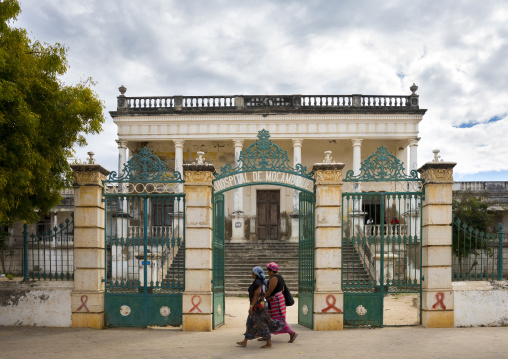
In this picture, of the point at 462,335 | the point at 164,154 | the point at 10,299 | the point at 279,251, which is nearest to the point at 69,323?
the point at 10,299

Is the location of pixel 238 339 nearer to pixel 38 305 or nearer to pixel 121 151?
pixel 38 305

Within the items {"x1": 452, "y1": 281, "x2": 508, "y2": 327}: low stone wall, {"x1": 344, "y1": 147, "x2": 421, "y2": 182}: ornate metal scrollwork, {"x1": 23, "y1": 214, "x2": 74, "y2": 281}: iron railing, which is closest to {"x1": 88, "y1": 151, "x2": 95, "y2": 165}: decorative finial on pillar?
{"x1": 23, "y1": 214, "x2": 74, "y2": 281}: iron railing

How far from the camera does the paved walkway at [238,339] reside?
7.83 metres

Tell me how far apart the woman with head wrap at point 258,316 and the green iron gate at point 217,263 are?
73.6 inches

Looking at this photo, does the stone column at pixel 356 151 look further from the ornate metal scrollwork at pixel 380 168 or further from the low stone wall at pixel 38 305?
the low stone wall at pixel 38 305

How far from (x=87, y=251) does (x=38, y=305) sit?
1371 millimetres

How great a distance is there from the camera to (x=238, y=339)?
9094mm

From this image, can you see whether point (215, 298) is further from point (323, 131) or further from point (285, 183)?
point (323, 131)

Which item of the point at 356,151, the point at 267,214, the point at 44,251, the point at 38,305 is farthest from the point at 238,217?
the point at 38,305

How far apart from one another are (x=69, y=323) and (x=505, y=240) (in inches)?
735

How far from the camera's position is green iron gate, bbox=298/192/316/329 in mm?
10258

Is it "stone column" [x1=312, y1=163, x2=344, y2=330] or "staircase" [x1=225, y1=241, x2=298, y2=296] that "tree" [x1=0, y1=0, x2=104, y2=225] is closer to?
"stone column" [x1=312, y1=163, x2=344, y2=330]

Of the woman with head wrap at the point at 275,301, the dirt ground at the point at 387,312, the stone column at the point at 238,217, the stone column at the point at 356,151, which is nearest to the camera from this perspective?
the woman with head wrap at the point at 275,301

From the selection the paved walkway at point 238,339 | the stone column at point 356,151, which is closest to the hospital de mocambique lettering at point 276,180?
the paved walkway at point 238,339
